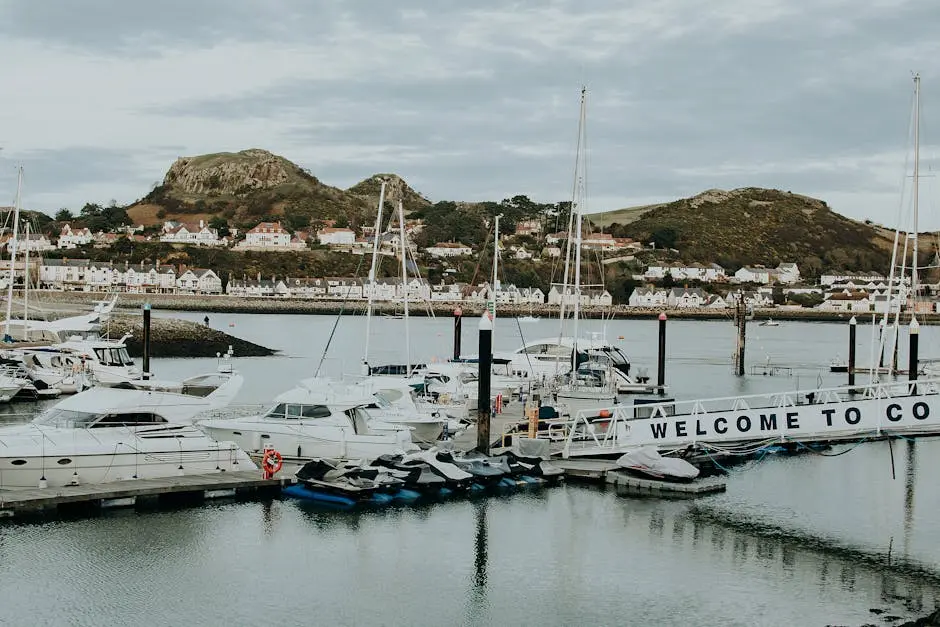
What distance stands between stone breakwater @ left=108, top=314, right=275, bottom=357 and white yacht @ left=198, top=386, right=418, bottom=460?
46.2 metres

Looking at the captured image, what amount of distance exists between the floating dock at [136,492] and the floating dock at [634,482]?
23.7ft

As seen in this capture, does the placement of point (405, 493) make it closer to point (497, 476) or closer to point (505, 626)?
point (497, 476)

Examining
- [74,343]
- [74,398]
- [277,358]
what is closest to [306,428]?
[74,398]

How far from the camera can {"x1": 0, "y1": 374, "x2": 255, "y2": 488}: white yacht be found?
22578 millimetres

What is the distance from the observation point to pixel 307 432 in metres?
26.7

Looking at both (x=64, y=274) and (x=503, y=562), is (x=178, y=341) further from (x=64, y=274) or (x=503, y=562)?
(x=64, y=274)

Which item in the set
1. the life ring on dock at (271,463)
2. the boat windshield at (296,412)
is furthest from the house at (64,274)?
the life ring on dock at (271,463)

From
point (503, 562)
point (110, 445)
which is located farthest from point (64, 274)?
point (503, 562)

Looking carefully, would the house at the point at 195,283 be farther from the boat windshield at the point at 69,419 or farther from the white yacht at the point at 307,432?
the boat windshield at the point at 69,419

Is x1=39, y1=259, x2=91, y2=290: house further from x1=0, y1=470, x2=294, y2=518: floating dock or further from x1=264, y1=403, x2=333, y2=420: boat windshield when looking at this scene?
x1=0, y1=470, x2=294, y2=518: floating dock

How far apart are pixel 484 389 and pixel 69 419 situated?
9.95m

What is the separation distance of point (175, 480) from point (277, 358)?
5309 cm

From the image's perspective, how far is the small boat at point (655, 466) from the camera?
2664 cm

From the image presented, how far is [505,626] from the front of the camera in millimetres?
17438
